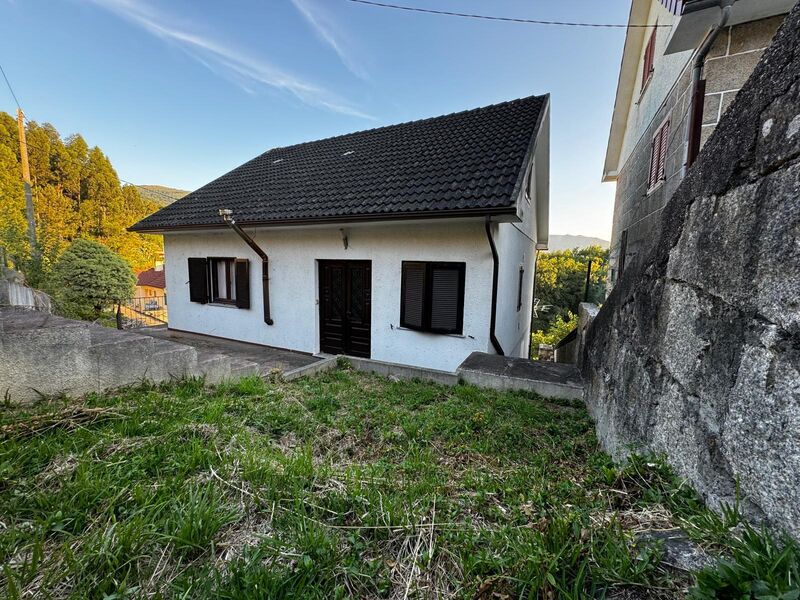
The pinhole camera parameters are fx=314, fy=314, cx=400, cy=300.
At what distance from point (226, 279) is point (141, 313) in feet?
30.6

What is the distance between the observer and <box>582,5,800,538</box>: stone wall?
2.97 feet

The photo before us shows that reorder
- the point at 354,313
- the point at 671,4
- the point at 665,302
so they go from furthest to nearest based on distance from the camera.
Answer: the point at 354,313 → the point at 671,4 → the point at 665,302

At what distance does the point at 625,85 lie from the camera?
7.59m

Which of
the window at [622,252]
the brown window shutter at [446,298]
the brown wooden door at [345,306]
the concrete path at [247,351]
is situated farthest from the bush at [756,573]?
the window at [622,252]

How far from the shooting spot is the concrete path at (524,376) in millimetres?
4043

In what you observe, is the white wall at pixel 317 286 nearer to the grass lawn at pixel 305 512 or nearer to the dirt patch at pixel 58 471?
the grass lawn at pixel 305 512

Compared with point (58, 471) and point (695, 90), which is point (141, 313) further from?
point (695, 90)

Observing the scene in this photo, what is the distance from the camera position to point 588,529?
1.20 meters

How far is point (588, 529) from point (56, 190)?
25380 millimetres

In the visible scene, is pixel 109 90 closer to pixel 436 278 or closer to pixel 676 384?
pixel 436 278

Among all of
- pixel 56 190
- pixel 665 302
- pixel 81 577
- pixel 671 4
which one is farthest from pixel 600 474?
pixel 56 190

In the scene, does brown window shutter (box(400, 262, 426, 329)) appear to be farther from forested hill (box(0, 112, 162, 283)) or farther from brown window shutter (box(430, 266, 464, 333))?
forested hill (box(0, 112, 162, 283))

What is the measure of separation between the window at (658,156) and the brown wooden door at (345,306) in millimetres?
5011

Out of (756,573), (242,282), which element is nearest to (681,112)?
(756,573)
